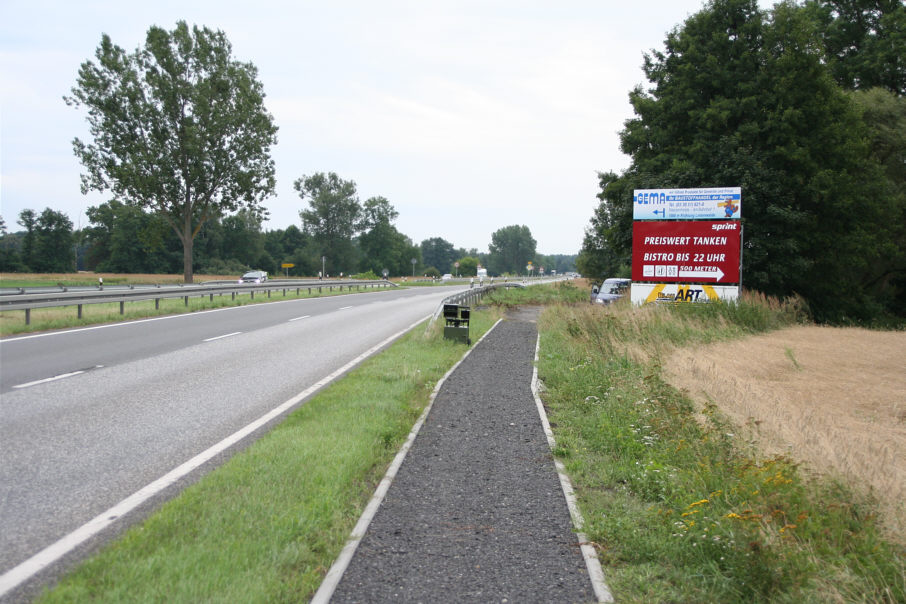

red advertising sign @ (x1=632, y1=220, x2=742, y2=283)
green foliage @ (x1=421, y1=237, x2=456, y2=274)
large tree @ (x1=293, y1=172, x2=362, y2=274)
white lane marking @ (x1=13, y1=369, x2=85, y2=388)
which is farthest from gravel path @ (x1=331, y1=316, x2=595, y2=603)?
green foliage @ (x1=421, y1=237, x2=456, y2=274)

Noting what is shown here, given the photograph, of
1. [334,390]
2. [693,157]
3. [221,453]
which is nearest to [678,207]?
[693,157]

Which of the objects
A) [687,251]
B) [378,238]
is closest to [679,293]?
[687,251]

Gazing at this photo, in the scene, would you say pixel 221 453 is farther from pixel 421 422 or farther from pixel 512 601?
pixel 512 601

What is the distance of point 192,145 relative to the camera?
46.0 meters

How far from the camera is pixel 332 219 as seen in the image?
112 m

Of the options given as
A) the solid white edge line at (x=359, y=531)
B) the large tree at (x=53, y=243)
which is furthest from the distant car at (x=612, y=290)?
the large tree at (x=53, y=243)

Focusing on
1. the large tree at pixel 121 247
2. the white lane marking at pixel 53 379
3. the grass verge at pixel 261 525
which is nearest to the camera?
the grass verge at pixel 261 525

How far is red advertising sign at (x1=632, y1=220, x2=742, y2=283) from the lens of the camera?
18359 mm

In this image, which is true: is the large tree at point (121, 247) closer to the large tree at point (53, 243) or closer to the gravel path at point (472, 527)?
the large tree at point (53, 243)

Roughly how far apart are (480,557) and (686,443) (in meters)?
2.86

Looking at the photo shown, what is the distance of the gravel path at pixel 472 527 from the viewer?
11.8 ft

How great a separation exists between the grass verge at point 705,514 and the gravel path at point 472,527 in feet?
0.98

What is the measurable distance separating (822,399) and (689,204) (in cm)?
1193

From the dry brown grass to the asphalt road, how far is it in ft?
17.6
